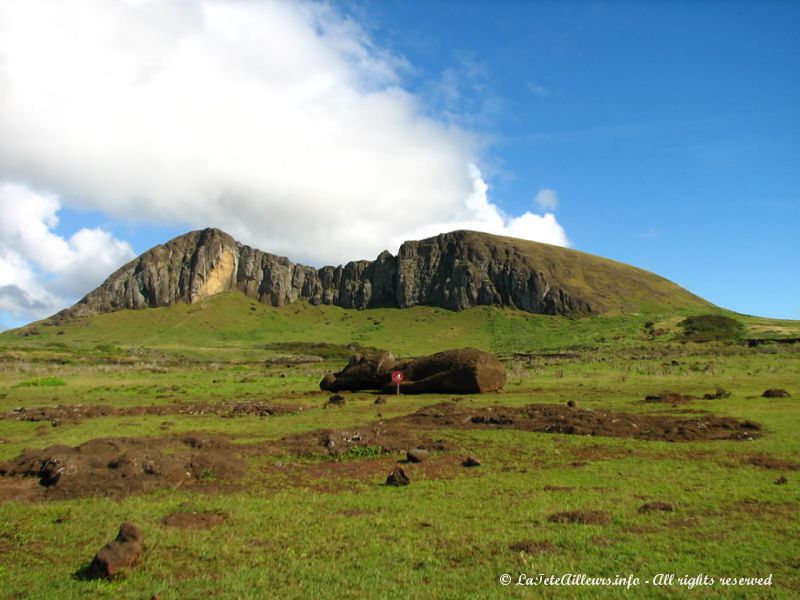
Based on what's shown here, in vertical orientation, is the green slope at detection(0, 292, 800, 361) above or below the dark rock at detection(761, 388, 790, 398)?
above

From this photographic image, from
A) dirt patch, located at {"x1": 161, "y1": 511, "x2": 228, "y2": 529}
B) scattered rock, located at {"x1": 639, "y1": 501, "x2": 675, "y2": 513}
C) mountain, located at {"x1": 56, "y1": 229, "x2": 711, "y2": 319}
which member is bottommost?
dirt patch, located at {"x1": 161, "y1": 511, "x2": 228, "y2": 529}

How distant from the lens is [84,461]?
15.1 metres

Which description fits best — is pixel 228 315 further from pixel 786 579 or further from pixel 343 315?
pixel 786 579

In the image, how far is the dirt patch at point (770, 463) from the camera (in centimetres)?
1544

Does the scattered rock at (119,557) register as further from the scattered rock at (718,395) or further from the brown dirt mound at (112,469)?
the scattered rock at (718,395)

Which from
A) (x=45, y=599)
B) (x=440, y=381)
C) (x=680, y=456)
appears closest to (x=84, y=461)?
(x=45, y=599)

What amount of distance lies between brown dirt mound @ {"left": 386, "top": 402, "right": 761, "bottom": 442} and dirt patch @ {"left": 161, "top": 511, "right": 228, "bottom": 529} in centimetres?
1178

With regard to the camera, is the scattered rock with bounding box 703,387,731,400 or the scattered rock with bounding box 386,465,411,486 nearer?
the scattered rock with bounding box 386,465,411,486

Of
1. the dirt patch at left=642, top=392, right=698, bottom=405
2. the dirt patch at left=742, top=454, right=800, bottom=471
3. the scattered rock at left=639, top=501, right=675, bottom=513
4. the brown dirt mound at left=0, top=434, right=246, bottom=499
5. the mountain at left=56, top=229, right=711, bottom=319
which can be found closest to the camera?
the scattered rock at left=639, top=501, right=675, bottom=513

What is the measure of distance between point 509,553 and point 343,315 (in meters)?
174

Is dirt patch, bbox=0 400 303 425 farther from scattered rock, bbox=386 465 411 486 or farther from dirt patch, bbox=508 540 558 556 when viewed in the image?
dirt patch, bbox=508 540 558 556

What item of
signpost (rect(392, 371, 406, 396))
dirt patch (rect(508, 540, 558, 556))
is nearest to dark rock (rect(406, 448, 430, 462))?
dirt patch (rect(508, 540, 558, 556))

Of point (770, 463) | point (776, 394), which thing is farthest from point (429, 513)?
point (776, 394)

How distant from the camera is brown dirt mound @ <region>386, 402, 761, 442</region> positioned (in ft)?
68.4
